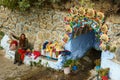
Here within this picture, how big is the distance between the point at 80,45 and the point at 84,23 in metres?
1.49

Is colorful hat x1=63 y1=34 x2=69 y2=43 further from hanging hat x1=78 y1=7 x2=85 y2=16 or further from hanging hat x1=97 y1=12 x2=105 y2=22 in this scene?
hanging hat x1=97 y1=12 x2=105 y2=22

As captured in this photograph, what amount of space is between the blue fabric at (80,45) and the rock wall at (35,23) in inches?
21.9

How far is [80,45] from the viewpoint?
12.7 metres

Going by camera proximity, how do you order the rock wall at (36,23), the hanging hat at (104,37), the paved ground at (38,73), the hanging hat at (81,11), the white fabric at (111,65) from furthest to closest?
the rock wall at (36,23), the paved ground at (38,73), the hanging hat at (81,11), the hanging hat at (104,37), the white fabric at (111,65)

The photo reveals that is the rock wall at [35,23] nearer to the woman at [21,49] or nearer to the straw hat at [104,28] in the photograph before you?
the woman at [21,49]

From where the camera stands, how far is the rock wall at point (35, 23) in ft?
40.5

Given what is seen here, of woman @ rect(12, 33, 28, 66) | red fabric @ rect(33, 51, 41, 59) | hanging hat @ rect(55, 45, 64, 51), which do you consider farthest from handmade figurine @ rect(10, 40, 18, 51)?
hanging hat @ rect(55, 45, 64, 51)

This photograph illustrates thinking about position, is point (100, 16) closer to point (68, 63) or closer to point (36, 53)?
point (68, 63)

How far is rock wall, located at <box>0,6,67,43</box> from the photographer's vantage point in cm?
1234

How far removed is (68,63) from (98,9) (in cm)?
235

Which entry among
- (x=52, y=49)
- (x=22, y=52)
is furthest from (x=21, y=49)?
(x=52, y=49)

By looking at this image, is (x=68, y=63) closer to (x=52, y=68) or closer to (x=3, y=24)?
(x=52, y=68)

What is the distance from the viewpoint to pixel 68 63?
11945 millimetres

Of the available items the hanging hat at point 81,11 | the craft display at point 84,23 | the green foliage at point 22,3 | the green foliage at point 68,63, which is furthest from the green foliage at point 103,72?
the green foliage at point 22,3
